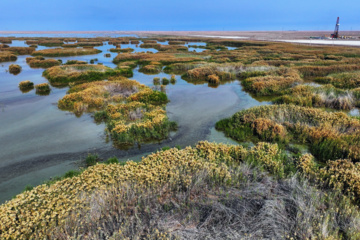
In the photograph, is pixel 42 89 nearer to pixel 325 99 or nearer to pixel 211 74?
pixel 211 74

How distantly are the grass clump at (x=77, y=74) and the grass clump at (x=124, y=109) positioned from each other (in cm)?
607

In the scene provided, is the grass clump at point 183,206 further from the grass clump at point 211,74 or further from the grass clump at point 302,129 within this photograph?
the grass clump at point 211,74

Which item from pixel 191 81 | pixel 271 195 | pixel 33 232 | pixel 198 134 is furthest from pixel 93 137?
pixel 191 81

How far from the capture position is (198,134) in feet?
42.5

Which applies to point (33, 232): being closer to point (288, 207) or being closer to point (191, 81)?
point (288, 207)

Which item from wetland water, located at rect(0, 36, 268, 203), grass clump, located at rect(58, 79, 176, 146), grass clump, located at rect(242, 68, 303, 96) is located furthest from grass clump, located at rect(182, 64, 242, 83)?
grass clump, located at rect(58, 79, 176, 146)

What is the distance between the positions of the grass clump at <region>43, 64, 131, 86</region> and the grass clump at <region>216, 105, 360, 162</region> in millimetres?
21288

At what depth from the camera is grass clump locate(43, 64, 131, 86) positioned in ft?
89.3

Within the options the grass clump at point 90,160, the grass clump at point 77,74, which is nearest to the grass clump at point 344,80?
the grass clump at point 90,160

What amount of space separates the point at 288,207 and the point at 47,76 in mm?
32993

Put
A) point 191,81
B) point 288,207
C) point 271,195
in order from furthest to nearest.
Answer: point 191,81 → point 271,195 → point 288,207

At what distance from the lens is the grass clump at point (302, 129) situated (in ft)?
33.3

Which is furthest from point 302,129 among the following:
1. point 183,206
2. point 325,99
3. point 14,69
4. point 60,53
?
point 60,53

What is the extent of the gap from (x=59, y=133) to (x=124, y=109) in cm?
464
